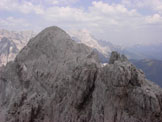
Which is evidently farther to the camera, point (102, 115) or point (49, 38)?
point (49, 38)

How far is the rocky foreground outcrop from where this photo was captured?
22.9 meters

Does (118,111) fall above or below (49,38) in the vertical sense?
below

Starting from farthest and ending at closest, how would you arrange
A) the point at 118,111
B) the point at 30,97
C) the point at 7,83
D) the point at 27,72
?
the point at 7,83
the point at 27,72
the point at 30,97
the point at 118,111

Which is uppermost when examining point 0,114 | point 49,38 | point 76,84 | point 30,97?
point 49,38

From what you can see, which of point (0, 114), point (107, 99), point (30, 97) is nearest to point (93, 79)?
point (107, 99)

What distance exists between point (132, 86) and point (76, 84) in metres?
8.92

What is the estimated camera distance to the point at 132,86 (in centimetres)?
2366

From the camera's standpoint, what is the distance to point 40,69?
124 feet

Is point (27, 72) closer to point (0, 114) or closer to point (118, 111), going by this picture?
point (0, 114)

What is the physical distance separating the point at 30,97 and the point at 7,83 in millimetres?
14861

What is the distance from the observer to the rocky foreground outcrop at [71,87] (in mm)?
22891

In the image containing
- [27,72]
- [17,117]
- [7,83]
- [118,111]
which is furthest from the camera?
[7,83]

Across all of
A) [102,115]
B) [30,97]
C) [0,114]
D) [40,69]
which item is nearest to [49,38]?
[40,69]

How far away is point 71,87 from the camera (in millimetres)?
28922
